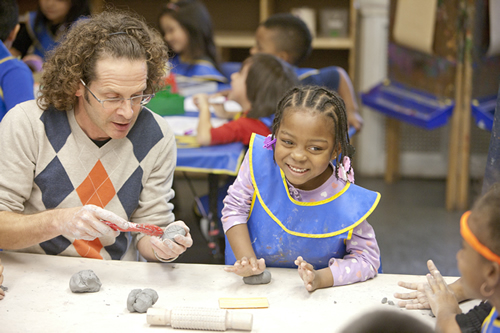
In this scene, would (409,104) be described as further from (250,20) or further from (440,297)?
(440,297)

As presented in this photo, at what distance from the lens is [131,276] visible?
1.43m

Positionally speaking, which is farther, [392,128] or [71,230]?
[392,128]

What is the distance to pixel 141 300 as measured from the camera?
123cm

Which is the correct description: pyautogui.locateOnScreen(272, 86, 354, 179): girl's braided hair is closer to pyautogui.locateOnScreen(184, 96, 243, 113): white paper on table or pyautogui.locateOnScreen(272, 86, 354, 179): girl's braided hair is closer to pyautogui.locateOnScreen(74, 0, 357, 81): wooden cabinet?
pyautogui.locateOnScreen(184, 96, 243, 113): white paper on table

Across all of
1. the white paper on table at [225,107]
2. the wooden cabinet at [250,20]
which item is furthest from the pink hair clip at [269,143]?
the wooden cabinet at [250,20]

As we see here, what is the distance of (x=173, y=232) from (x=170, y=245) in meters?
0.04

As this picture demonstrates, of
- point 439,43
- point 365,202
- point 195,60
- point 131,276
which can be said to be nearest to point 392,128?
point 439,43

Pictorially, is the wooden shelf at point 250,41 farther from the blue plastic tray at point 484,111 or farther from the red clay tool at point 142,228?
the red clay tool at point 142,228

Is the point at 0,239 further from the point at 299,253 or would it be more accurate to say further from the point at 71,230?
the point at 299,253

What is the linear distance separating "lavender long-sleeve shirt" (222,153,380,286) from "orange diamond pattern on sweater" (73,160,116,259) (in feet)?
1.29

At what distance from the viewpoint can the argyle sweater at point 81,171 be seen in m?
1.52

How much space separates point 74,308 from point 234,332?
16.0 inches

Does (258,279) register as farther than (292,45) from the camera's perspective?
No

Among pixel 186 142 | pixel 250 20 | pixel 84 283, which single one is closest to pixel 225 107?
pixel 186 142
